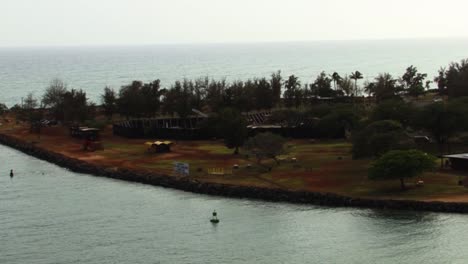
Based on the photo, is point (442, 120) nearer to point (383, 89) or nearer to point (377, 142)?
point (377, 142)

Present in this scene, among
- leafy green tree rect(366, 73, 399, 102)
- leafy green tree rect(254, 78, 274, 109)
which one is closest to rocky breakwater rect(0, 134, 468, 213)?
leafy green tree rect(254, 78, 274, 109)

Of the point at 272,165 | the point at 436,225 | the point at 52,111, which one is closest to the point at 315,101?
the point at 52,111

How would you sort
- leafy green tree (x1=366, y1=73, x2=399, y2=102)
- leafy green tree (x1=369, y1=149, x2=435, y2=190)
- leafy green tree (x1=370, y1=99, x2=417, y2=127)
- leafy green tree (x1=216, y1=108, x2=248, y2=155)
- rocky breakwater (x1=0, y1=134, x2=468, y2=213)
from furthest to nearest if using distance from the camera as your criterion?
1. leafy green tree (x1=366, y1=73, x2=399, y2=102)
2. leafy green tree (x1=370, y1=99, x2=417, y2=127)
3. leafy green tree (x1=216, y1=108, x2=248, y2=155)
4. leafy green tree (x1=369, y1=149, x2=435, y2=190)
5. rocky breakwater (x1=0, y1=134, x2=468, y2=213)

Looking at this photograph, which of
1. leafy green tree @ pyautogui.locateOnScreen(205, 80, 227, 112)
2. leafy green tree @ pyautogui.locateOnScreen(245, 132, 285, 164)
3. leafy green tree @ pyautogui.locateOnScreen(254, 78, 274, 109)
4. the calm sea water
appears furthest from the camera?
leafy green tree @ pyautogui.locateOnScreen(254, 78, 274, 109)

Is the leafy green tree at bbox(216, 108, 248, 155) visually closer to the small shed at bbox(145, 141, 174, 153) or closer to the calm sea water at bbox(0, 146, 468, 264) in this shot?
the small shed at bbox(145, 141, 174, 153)

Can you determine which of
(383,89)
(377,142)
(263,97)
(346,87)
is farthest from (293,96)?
(377,142)

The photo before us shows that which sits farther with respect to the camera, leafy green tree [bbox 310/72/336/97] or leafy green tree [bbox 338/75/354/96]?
leafy green tree [bbox 338/75/354/96]

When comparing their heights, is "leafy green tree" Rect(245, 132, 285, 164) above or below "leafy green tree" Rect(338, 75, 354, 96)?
below

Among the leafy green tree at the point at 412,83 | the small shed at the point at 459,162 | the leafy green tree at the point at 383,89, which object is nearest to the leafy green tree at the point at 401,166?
the small shed at the point at 459,162
